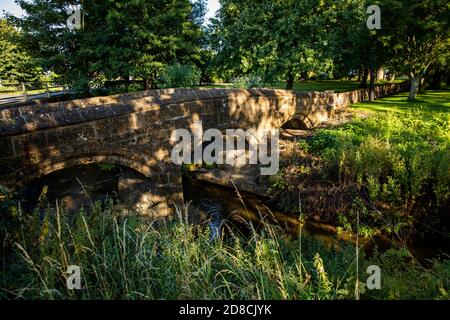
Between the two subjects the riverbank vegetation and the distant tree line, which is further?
the distant tree line

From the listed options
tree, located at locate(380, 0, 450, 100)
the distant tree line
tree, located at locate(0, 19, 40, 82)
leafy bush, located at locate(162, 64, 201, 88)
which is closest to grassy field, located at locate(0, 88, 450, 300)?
tree, located at locate(380, 0, 450, 100)

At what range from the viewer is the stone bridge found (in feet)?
16.7

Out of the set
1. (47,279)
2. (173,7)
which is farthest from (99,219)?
(173,7)

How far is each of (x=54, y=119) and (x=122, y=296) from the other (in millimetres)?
3835

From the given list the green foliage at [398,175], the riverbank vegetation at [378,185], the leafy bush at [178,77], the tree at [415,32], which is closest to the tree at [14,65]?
the leafy bush at [178,77]

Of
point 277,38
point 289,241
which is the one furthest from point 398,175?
point 277,38

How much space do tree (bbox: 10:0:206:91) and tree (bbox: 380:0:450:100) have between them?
10.1 metres

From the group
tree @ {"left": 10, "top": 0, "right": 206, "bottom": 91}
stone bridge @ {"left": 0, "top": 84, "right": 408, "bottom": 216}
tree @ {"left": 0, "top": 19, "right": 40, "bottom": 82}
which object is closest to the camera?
stone bridge @ {"left": 0, "top": 84, "right": 408, "bottom": 216}

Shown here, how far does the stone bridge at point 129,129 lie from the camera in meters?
5.10

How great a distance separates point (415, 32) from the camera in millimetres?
14172

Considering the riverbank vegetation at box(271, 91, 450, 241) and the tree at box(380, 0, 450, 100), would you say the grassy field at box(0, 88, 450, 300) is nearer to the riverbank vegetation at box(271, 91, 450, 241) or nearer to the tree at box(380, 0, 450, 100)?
the riverbank vegetation at box(271, 91, 450, 241)

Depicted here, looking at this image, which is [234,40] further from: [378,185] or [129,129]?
[378,185]

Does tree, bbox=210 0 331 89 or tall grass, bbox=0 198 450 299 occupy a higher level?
tree, bbox=210 0 331 89
